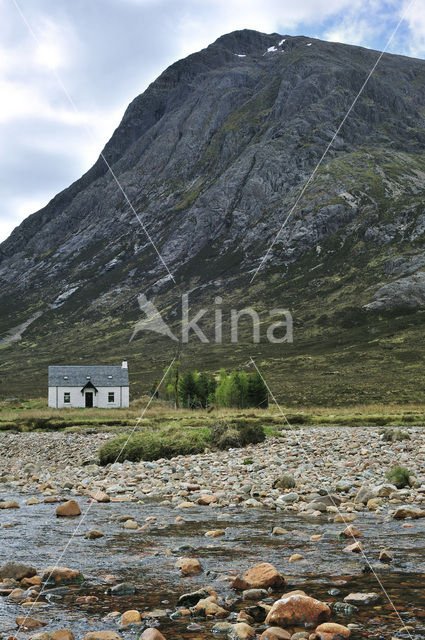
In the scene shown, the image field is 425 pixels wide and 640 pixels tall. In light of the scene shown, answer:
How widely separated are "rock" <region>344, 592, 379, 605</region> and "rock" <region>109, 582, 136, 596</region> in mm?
2947

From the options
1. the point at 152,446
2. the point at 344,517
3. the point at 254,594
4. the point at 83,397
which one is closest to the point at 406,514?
the point at 344,517

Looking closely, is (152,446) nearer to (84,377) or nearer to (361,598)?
(361,598)

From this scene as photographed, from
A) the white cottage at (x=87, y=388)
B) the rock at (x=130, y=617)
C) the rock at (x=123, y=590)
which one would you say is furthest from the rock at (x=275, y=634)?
the white cottage at (x=87, y=388)

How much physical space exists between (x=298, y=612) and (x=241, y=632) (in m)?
0.82

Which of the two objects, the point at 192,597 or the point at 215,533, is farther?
the point at 215,533

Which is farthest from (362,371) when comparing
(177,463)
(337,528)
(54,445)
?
(337,528)

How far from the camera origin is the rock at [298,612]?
6.79 m

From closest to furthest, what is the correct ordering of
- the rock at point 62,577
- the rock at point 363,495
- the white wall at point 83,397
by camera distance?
the rock at point 62,577 < the rock at point 363,495 < the white wall at point 83,397

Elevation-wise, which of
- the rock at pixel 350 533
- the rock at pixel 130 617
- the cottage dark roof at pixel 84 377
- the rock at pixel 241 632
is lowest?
the cottage dark roof at pixel 84 377

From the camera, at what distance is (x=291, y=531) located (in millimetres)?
11891

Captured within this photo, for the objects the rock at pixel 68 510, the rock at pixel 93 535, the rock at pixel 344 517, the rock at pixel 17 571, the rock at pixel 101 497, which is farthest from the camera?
the rock at pixel 101 497

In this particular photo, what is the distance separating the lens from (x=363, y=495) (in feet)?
49.2

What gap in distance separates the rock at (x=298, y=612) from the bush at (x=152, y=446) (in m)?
18.1

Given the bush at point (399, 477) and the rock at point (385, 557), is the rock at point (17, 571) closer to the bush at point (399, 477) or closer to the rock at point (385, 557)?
the rock at point (385, 557)
